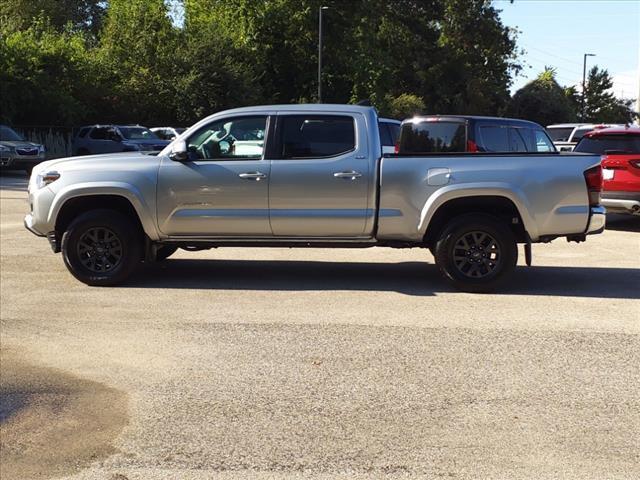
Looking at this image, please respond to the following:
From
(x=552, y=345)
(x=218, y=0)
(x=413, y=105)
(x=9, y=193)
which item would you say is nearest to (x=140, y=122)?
(x=218, y=0)

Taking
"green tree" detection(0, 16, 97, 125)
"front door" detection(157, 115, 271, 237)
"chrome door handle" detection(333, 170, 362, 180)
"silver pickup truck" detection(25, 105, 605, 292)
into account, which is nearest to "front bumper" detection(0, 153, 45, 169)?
"green tree" detection(0, 16, 97, 125)

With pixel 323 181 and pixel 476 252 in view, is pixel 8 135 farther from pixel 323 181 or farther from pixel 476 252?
pixel 476 252

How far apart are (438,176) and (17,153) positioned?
21181 millimetres

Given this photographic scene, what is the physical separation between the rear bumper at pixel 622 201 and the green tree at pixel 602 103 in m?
84.6

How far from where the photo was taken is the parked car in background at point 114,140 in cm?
2714

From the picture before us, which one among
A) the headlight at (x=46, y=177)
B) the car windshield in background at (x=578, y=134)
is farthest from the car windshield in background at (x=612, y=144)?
the headlight at (x=46, y=177)

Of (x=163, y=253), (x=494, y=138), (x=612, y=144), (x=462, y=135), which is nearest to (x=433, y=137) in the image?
(x=462, y=135)

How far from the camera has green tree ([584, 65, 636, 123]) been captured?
9606 cm

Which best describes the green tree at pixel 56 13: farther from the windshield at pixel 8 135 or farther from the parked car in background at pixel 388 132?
the parked car in background at pixel 388 132

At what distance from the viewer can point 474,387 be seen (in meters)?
5.07

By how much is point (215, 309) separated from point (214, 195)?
141cm

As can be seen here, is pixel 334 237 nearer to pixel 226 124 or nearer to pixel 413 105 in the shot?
pixel 226 124

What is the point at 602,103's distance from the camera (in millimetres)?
101188

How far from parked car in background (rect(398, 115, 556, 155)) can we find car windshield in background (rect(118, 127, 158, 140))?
17931 millimetres
